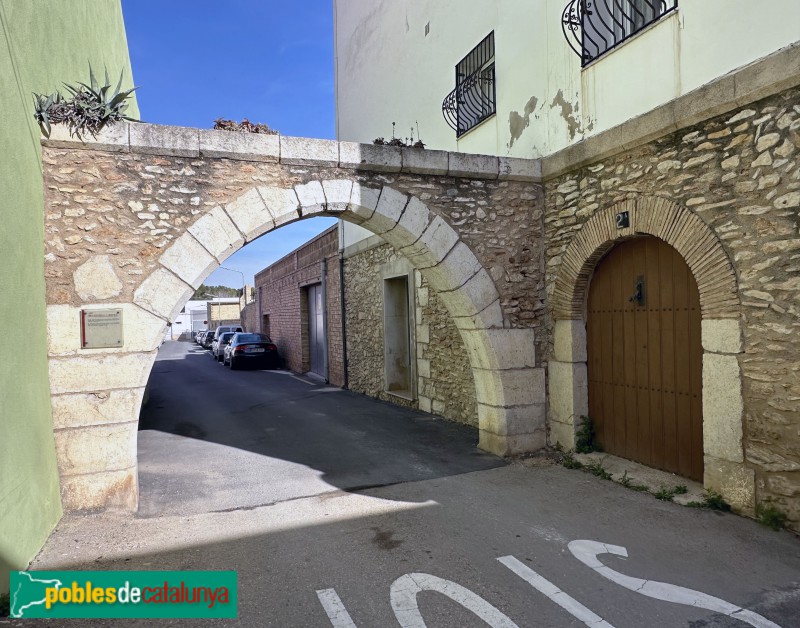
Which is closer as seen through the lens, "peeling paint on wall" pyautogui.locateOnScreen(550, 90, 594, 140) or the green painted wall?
the green painted wall

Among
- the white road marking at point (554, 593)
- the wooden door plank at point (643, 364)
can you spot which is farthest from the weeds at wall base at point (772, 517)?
the white road marking at point (554, 593)

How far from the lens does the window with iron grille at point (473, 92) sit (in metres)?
6.76

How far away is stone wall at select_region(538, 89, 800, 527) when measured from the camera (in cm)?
336

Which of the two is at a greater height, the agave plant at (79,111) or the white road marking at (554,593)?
the agave plant at (79,111)

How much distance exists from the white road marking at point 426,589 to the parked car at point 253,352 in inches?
558

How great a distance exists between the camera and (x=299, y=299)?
49.0 feet

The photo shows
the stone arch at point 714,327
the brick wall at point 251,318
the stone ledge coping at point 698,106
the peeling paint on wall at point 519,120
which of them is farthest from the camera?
the brick wall at point 251,318

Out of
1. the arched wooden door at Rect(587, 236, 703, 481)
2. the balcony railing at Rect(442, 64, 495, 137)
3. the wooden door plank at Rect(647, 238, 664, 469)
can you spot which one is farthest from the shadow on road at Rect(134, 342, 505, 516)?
the balcony railing at Rect(442, 64, 495, 137)

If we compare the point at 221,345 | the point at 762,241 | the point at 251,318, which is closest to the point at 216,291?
the point at 251,318

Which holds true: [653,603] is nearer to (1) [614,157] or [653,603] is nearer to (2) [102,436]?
(1) [614,157]

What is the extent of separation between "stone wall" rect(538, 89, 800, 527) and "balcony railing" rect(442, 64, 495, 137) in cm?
330

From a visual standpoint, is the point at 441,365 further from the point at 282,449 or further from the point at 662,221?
the point at 662,221

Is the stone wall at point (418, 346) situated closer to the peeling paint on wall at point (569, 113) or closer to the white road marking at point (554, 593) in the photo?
the peeling paint on wall at point (569, 113)

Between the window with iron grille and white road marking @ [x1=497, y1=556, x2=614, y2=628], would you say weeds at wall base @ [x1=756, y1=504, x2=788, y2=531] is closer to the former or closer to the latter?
white road marking @ [x1=497, y1=556, x2=614, y2=628]
